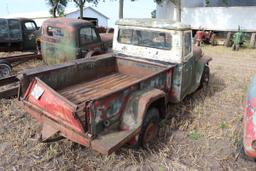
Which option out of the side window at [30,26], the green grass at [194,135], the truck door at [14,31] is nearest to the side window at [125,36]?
the green grass at [194,135]

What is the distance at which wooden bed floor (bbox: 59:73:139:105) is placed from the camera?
425 centimetres

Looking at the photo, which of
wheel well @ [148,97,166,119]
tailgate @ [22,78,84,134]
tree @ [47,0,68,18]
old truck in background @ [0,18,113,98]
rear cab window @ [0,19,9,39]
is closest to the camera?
tailgate @ [22,78,84,134]

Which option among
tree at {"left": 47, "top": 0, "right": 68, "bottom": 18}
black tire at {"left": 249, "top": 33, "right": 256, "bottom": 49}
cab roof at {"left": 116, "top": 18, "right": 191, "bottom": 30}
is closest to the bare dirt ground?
cab roof at {"left": 116, "top": 18, "right": 191, "bottom": 30}

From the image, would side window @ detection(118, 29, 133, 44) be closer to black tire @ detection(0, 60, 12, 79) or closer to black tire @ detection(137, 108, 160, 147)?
black tire @ detection(137, 108, 160, 147)

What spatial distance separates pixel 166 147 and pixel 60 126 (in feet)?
5.65

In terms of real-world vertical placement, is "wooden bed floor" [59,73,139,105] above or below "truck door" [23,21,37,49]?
below

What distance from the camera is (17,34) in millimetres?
10477

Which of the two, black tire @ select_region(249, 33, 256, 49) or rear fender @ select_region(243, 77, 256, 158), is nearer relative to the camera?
rear fender @ select_region(243, 77, 256, 158)

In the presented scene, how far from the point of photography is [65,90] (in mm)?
4488

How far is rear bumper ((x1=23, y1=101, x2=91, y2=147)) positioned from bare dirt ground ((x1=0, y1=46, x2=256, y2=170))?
53 cm

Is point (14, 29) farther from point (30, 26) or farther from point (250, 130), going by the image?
point (250, 130)

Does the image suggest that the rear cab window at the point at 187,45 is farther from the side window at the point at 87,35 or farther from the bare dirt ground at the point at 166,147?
the side window at the point at 87,35

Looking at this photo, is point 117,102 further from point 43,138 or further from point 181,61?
point 181,61

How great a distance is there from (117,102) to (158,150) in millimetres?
1154
